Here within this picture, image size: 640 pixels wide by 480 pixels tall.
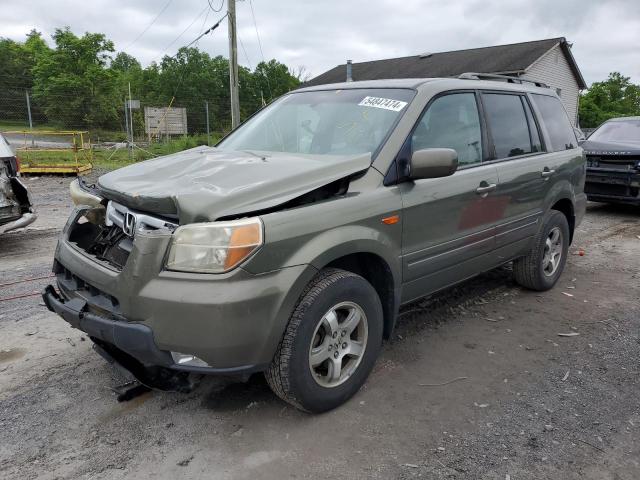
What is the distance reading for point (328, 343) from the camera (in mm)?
2854

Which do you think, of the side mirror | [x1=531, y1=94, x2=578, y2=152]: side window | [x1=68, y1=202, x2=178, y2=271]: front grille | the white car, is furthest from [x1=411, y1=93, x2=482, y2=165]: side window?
the white car

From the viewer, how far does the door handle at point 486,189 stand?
377 centimetres

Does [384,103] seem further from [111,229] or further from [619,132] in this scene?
[619,132]

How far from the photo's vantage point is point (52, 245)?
6.72m

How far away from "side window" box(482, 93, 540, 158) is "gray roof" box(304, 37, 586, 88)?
22.1 m

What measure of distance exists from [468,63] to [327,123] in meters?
28.4

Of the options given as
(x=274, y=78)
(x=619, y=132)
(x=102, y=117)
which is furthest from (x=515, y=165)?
(x=274, y=78)

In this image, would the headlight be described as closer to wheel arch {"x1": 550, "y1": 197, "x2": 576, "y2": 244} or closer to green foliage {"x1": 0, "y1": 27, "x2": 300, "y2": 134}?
wheel arch {"x1": 550, "y1": 197, "x2": 576, "y2": 244}

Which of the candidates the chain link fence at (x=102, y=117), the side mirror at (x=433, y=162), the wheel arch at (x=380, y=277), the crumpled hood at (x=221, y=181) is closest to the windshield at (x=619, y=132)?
the side mirror at (x=433, y=162)

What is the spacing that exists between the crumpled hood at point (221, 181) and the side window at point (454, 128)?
581 millimetres

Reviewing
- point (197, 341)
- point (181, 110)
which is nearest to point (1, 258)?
point (197, 341)

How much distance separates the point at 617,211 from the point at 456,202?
7.90 m

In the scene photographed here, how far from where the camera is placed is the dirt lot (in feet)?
8.28

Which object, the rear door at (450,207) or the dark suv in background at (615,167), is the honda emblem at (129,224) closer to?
the rear door at (450,207)
